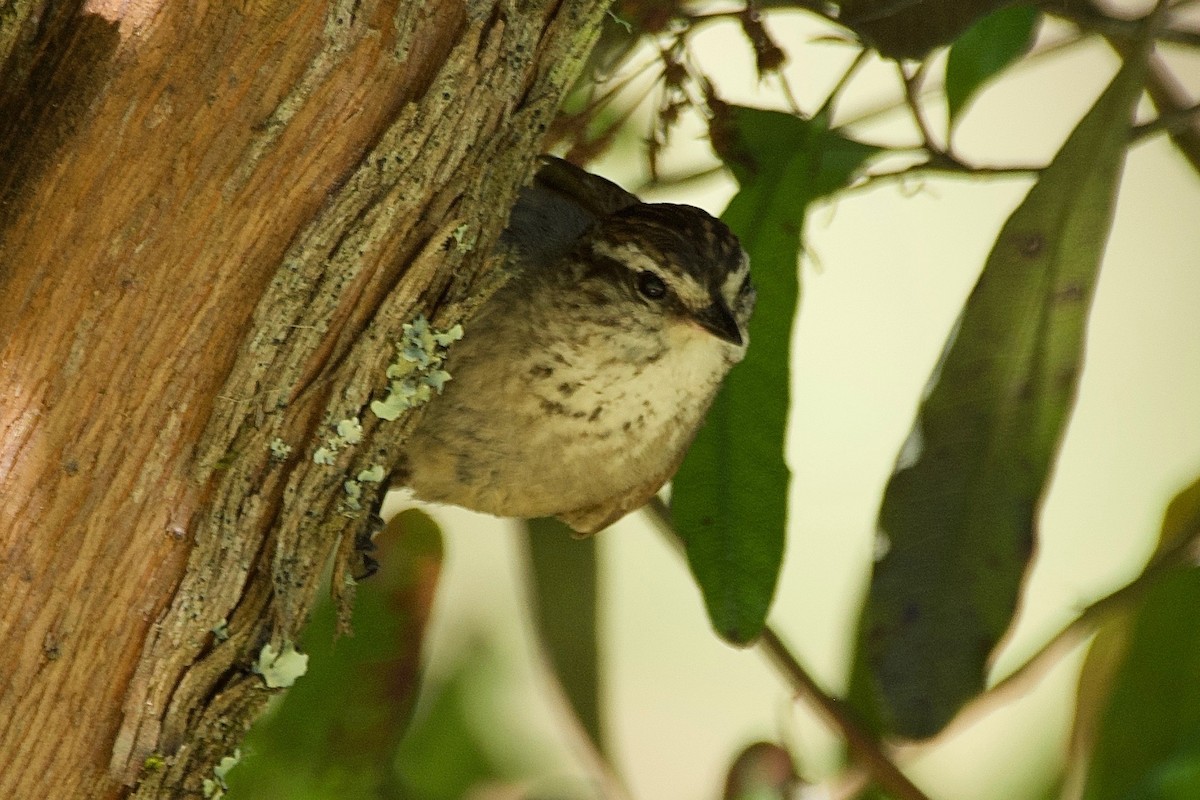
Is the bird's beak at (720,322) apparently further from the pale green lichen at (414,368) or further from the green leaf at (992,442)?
the pale green lichen at (414,368)

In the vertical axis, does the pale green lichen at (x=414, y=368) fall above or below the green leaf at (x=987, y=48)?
below

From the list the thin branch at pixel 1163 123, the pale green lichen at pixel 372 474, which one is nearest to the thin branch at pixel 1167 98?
the thin branch at pixel 1163 123

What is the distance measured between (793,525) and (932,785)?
757 mm

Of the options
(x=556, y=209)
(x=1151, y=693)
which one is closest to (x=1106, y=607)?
(x=1151, y=693)

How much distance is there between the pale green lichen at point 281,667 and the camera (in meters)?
1.51

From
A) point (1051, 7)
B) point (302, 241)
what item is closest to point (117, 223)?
point (302, 241)

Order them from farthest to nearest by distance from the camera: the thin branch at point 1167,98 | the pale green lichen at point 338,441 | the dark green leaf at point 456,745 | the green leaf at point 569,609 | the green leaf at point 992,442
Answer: the green leaf at point 569,609 < the dark green leaf at point 456,745 < the thin branch at point 1167,98 < the green leaf at point 992,442 < the pale green lichen at point 338,441

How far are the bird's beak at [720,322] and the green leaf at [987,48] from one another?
1.44 ft

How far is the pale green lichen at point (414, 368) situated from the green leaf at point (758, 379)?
0.58 m

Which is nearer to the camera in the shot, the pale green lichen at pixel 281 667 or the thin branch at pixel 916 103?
the pale green lichen at pixel 281 667

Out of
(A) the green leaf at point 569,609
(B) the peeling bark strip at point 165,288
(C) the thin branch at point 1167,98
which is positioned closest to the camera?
(B) the peeling bark strip at point 165,288

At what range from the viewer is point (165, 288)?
138cm

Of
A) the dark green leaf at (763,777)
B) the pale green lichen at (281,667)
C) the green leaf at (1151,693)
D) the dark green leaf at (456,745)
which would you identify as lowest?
the dark green leaf at (456,745)

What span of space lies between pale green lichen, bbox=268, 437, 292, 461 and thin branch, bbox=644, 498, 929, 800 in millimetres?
802
